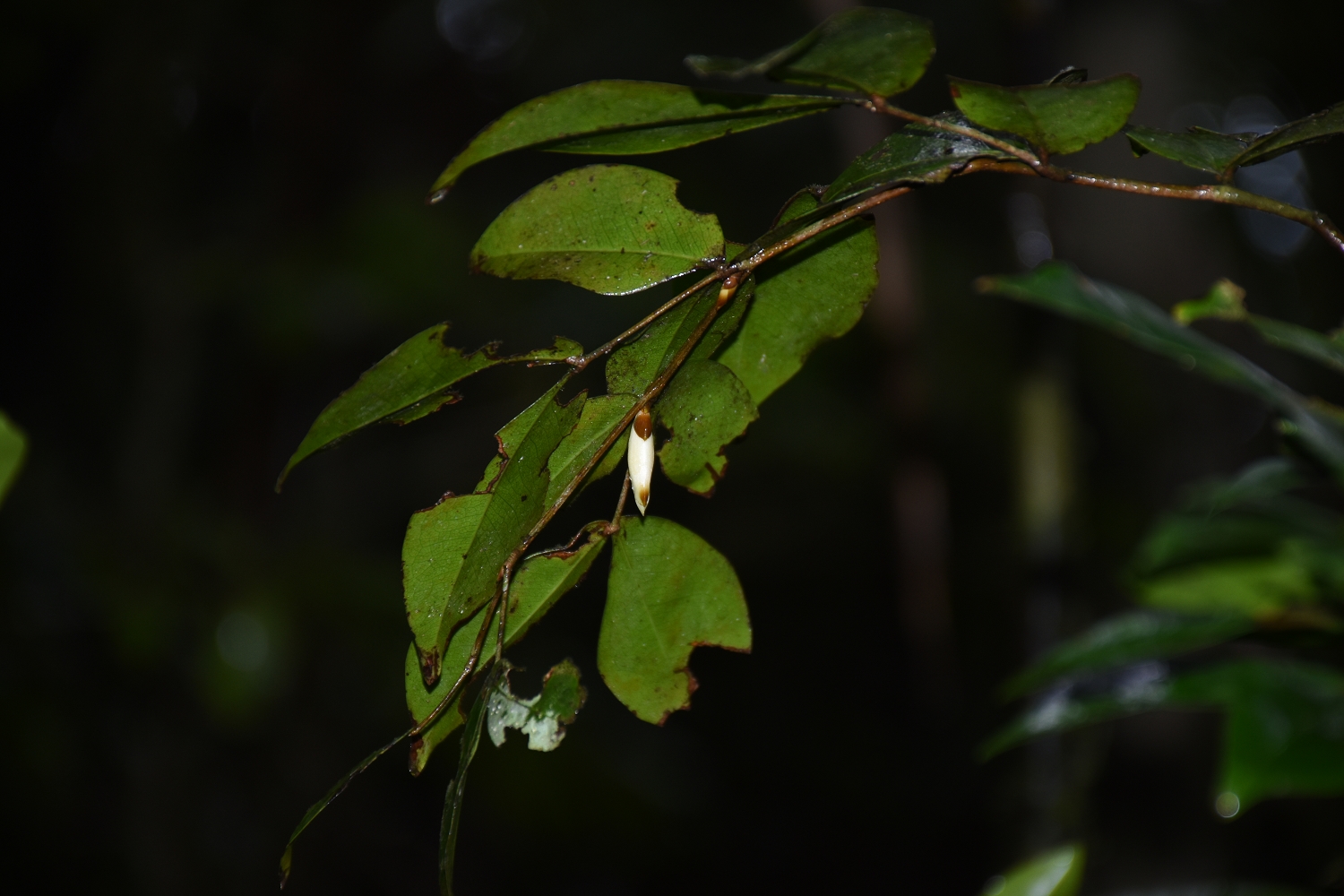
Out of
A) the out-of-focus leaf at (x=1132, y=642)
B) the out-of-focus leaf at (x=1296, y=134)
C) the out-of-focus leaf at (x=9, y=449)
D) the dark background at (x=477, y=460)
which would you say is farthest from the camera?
the dark background at (x=477, y=460)

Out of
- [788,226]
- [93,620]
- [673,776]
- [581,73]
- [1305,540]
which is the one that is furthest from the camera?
[581,73]

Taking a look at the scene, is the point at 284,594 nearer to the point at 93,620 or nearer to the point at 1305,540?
the point at 93,620

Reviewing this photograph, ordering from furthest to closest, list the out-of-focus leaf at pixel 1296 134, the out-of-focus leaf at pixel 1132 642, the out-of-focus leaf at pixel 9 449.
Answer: the out-of-focus leaf at pixel 1132 642, the out-of-focus leaf at pixel 9 449, the out-of-focus leaf at pixel 1296 134

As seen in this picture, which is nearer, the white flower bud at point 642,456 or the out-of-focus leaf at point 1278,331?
the white flower bud at point 642,456

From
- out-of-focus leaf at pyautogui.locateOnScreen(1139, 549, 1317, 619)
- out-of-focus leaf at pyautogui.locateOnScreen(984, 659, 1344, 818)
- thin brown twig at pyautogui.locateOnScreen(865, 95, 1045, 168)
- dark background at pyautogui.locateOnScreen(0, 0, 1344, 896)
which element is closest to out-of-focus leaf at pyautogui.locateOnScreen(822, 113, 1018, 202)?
thin brown twig at pyautogui.locateOnScreen(865, 95, 1045, 168)

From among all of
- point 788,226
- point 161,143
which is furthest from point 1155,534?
point 161,143

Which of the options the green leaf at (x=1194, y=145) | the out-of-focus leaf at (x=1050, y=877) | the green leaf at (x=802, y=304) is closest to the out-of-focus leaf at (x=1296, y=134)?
the green leaf at (x=1194, y=145)

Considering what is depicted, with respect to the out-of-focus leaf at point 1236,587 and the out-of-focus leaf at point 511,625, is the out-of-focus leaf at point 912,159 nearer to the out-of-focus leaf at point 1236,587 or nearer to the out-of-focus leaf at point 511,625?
the out-of-focus leaf at point 511,625
